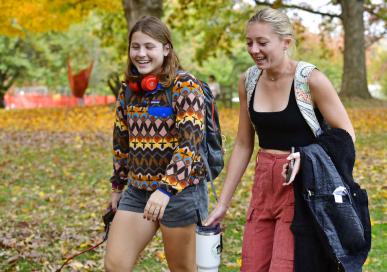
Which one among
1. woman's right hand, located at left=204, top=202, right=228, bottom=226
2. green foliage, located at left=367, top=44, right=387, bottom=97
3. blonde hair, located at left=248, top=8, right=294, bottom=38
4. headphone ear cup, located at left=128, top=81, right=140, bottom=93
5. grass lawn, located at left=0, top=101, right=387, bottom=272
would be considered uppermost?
green foliage, located at left=367, top=44, right=387, bottom=97

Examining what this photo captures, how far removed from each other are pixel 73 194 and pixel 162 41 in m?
6.25

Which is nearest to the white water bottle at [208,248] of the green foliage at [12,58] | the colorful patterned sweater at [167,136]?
the colorful patterned sweater at [167,136]

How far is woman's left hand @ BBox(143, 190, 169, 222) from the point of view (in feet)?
11.2

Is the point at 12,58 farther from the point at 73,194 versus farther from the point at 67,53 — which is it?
the point at 73,194

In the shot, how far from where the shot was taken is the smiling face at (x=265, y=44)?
10.2ft

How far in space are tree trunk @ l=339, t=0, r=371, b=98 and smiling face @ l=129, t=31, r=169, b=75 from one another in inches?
740

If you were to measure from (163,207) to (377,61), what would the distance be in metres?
57.3

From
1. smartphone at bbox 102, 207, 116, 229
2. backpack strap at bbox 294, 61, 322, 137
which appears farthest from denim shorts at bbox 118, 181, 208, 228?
backpack strap at bbox 294, 61, 322, 137

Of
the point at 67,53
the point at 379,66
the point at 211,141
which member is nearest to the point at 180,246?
the point at 211,141

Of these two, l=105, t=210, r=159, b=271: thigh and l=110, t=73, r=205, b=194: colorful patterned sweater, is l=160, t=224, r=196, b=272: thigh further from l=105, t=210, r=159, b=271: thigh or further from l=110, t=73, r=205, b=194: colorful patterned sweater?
l=110, t=73, r=205, b=194: colorful patterned sweater

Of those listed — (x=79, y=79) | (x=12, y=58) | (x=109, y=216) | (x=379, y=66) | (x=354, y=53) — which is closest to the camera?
(x=109, y=216)

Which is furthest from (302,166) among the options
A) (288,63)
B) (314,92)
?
(288,63)

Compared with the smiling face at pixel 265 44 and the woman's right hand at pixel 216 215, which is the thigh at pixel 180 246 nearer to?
the woman's right hand at pixel 216 215

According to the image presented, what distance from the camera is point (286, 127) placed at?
10.3 feet
